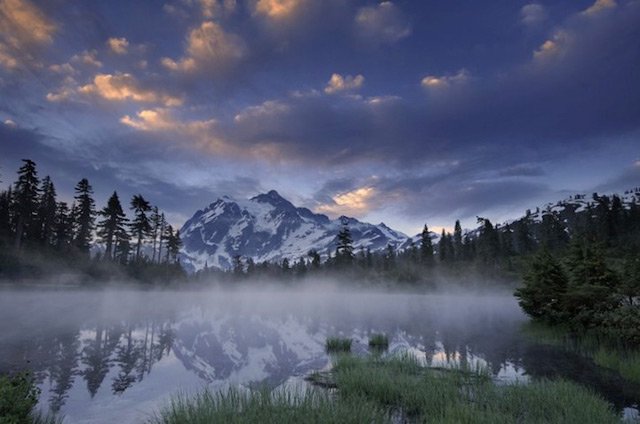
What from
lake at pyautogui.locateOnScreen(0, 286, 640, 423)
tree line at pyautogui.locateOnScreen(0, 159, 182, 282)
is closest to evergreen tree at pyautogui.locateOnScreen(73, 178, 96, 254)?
tree line at pyautogui.locateOnScreen(0, 159, 182, 282)

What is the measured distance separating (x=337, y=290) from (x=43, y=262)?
2967 inches

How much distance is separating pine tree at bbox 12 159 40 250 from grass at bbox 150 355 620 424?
7297 cm

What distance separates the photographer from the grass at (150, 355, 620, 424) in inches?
351

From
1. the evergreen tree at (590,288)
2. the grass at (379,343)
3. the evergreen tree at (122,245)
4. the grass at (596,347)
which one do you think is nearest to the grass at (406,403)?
the grass at (596,347)

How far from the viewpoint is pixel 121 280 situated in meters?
76.7

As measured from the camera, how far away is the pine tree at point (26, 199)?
7044 cm

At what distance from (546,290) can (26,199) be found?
80.2 m

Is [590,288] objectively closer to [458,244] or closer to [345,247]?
[345,247]

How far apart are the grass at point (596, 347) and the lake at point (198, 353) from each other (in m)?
0.67

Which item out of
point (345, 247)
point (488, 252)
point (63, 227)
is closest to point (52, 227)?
point (63, 227)

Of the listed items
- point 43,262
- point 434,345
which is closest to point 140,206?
point 43,262

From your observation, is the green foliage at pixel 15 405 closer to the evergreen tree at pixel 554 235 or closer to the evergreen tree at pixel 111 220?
the evergreen tree at pixel 111 220

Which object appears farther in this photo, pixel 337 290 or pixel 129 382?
pixel 337 290

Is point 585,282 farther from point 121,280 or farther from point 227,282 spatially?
point 227,282
